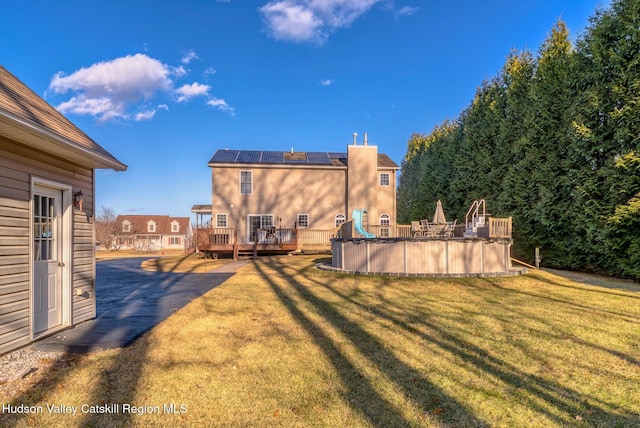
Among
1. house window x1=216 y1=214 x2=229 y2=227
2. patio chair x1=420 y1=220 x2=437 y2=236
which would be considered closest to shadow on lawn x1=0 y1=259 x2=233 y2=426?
patio chair x1=420 y1=220 x2=437 y2=236

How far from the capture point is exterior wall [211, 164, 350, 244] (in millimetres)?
21844

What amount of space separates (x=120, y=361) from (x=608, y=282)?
44.7 ft

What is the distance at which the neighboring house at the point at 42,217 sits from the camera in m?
4.42

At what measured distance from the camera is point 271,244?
1981 centimetres

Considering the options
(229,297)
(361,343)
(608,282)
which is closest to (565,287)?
(608,282)

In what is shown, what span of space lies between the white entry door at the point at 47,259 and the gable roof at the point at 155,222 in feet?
163

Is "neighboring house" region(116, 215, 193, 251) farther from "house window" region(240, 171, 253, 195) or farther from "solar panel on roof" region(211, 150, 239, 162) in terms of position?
"house window" region(240, 171, 253, 195)

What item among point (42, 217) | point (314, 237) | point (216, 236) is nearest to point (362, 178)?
point (314, 237)

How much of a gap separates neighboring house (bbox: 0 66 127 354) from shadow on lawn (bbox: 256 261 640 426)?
13.2ft

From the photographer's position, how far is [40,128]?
4.23m

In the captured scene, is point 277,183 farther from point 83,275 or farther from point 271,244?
point 83,275

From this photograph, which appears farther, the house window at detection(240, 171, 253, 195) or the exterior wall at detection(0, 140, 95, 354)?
the house window at detection(240, 171, 253, 195)

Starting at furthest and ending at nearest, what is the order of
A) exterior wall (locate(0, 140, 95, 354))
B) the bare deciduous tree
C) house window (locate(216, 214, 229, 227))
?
the bare deciduous tree
house window (locate(216, 214, 229, 227))
exterior wall (locate(0, 140, 95, 354))

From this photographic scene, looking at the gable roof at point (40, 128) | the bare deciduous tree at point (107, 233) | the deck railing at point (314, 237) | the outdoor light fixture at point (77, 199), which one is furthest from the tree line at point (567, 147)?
the bare deciduous tree at point (107, 233)
